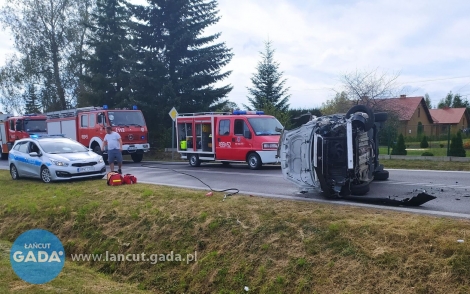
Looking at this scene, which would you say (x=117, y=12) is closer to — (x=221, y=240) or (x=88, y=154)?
(x=88, y=154)

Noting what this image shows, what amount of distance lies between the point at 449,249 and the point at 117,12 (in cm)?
3313

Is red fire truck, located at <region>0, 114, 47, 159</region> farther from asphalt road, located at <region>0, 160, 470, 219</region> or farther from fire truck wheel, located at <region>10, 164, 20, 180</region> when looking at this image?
asphalt road, located at <region>0, 160, 470, 219</region>

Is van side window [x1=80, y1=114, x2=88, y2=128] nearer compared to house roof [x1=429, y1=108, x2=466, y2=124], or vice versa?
van side window [x1=80, y1=114, x2=88, y2=128]

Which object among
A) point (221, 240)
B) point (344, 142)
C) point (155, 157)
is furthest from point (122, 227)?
point (155, 157)

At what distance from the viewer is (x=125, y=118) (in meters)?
21.8

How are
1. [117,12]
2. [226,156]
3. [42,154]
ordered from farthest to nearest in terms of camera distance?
[117,12]
[226,156]
[42,154]

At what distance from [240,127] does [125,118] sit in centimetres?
786

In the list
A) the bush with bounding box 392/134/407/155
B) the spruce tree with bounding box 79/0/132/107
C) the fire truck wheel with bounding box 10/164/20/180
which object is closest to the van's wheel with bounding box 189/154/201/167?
the fire truck wheel with bounding box 10/164/20/180

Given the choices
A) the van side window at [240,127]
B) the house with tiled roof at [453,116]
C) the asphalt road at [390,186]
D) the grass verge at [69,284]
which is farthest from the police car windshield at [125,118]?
the house with tiled roof at [453,116]

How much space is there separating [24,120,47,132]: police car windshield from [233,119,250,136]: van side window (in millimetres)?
18042

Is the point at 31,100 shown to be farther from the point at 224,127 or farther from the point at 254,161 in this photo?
the point at 254,161

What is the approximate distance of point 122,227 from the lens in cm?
854

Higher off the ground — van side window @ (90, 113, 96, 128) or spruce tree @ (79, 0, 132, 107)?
spruce tree @ (79, 0, 132, 107)

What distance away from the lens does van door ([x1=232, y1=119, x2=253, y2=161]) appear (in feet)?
53.7
